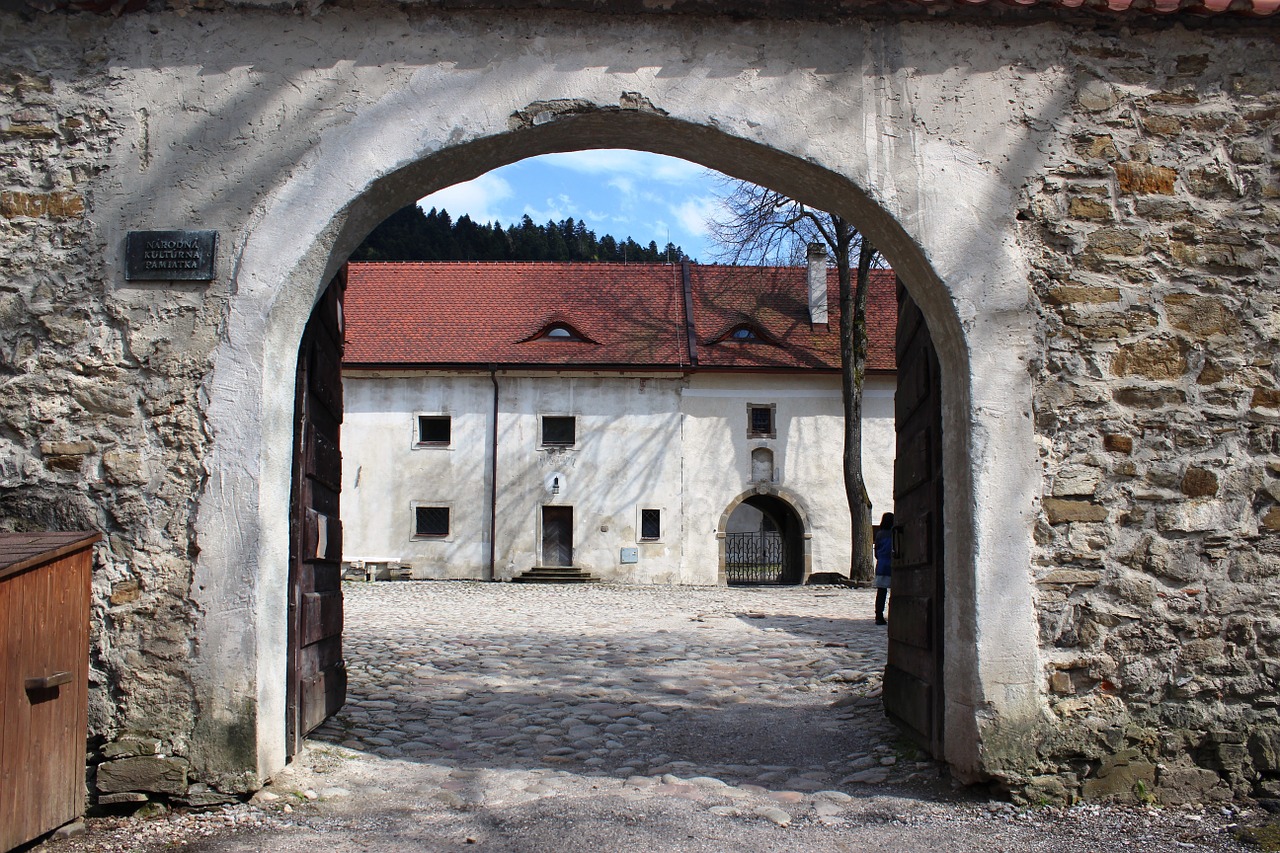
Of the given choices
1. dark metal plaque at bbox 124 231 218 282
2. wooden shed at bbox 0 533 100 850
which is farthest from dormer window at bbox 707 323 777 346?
wooden shed at bbox 0 533 100 850

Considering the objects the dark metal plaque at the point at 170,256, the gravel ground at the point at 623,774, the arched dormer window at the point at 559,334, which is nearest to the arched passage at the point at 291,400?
the dark metal plaque at the point at 170,256

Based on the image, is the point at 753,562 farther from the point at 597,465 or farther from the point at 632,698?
the point at 632,698

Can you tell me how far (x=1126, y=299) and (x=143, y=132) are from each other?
419 cm

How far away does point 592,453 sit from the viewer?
24.2m

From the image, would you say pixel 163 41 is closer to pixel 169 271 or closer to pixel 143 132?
pixel 143 132

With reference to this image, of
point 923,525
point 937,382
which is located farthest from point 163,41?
point 923,525

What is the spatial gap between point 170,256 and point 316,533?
146 centimetres

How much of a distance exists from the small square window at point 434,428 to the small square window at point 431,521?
1614 millimetres

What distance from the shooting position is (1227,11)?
4.26m

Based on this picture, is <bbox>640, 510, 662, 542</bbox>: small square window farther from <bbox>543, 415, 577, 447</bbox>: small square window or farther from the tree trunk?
the tree trunk

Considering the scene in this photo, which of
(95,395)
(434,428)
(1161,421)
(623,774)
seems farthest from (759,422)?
(95,395)

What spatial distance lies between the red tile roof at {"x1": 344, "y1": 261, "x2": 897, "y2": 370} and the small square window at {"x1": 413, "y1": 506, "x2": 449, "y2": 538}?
3.42 meters

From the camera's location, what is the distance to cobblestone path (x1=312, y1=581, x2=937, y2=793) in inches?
198

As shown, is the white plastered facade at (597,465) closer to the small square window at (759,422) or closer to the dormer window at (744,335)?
the small square window at (759,422)
